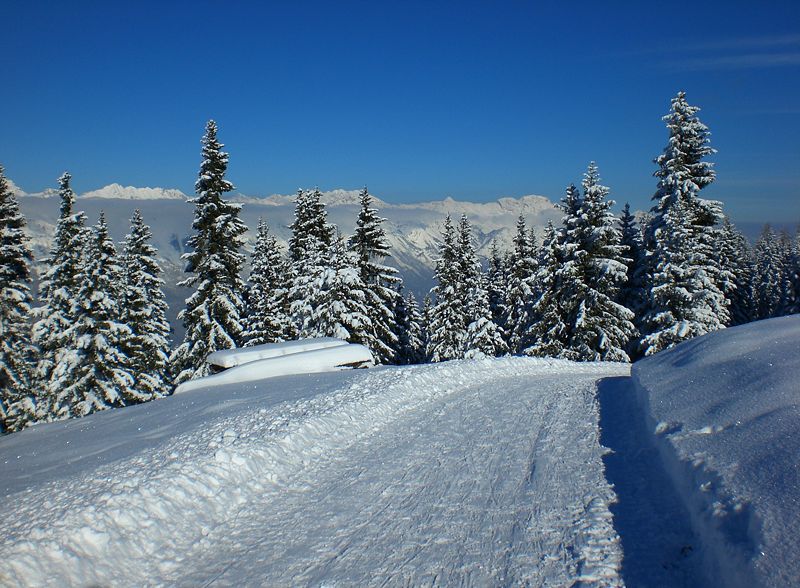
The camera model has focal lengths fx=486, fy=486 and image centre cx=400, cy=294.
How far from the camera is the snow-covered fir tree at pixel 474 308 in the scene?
3023 cm

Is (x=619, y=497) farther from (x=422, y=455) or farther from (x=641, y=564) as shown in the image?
(x=422, y=455)

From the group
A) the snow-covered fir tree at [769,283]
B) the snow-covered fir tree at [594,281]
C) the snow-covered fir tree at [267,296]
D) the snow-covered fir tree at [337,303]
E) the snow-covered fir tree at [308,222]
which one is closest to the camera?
Answer: the snow-covered fir tree at [594,281]

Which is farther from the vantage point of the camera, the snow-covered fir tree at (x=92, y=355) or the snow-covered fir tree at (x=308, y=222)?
the snow-covered fir tree at (x=308, y=222)

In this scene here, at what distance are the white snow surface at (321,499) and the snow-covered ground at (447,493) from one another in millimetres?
27

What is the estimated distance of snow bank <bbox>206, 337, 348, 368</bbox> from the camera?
16.8 meters

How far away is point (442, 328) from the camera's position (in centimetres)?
3158

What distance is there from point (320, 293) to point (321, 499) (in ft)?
67.2

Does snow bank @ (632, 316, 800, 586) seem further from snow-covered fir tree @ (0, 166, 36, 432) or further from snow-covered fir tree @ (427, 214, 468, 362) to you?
snow-covered fir tree @ (0, 166, 36, 432)

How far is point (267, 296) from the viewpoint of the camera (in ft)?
107

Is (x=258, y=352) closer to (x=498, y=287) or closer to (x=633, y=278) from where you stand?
(x=633, y=278)

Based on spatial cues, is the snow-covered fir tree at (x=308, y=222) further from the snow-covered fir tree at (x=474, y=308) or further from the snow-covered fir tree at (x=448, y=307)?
the snow-covered fir tree at (x=474, y=308)

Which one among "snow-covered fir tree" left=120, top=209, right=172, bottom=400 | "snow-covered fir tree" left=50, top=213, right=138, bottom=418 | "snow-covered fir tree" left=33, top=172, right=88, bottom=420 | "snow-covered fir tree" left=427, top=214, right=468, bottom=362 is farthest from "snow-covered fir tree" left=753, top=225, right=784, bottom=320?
"snow-covered fir tree" left=33, top=172, right=88, bottom=420

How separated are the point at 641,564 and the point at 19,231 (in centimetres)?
2739

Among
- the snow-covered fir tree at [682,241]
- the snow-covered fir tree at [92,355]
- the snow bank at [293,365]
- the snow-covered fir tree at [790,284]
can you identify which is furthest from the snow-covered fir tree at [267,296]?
the snow-covered fir tree at [790,284]
